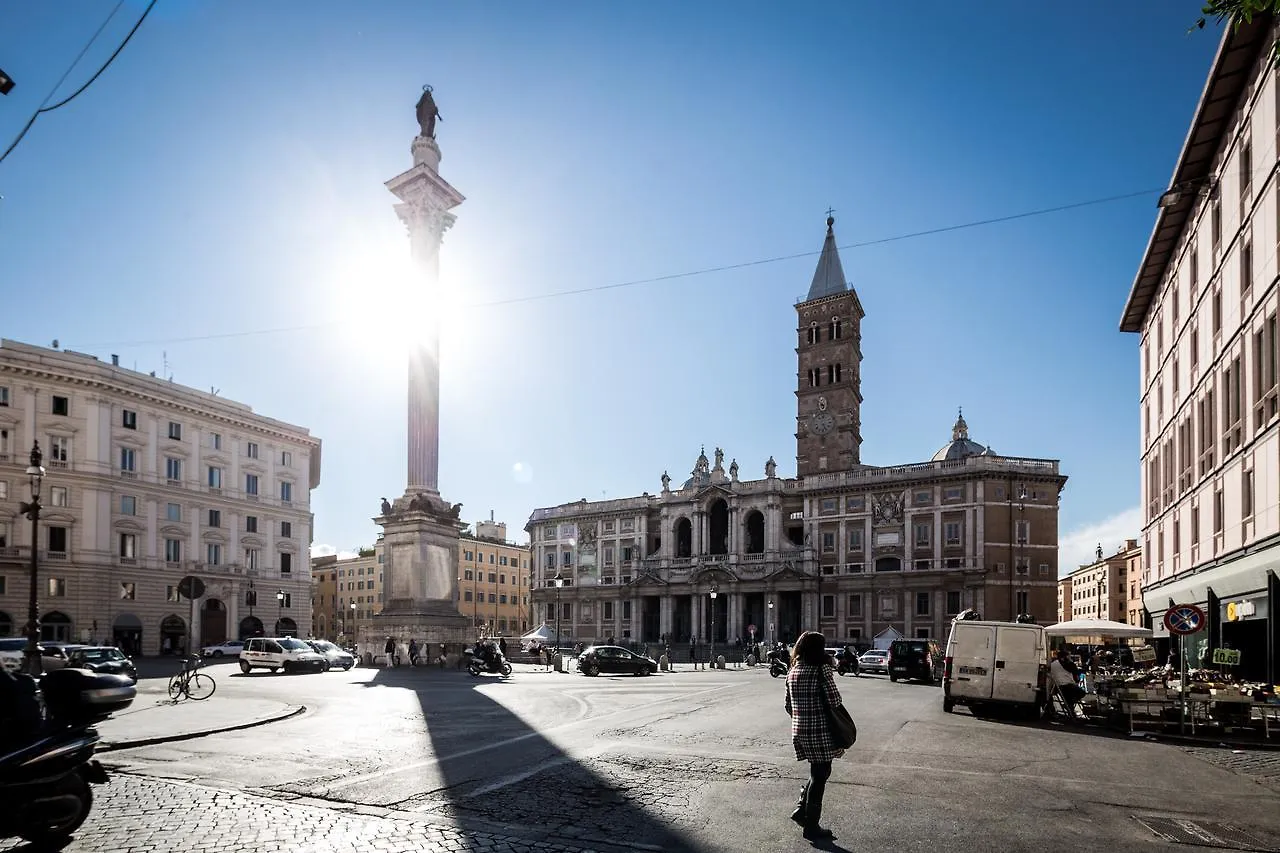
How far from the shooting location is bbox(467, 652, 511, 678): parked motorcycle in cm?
3300

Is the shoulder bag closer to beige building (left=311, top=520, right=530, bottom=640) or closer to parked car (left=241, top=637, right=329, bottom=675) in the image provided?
parked car (left=241, top=637, right=329, bottom=675)

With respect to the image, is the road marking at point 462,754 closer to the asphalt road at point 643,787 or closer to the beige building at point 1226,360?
the asphalt road at point 643,787

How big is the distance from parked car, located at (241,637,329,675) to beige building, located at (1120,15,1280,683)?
2966 centimetres

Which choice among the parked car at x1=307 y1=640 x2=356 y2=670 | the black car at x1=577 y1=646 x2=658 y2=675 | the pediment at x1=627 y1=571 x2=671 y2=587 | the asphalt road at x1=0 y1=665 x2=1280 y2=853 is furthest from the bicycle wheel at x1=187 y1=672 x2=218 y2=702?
the pediment at x1=627 y1=571 x2=671 y2=587

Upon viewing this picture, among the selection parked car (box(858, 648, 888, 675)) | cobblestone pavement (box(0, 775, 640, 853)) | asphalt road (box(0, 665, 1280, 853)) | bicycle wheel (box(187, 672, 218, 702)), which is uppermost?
cobblestone pavement (box(0, 775, 640, 853))

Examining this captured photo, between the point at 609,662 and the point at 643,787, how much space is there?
27.0 m

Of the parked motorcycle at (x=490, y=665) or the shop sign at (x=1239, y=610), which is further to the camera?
the parked motorcycle at (x=490, y=665)

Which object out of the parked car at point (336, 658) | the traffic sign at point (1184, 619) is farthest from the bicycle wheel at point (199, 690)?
the traffic sign at point (1184, 619)

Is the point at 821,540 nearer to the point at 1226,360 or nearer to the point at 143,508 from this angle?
the point at 143,508

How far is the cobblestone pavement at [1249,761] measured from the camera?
36.2 ft

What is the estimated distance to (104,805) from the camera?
330 inches

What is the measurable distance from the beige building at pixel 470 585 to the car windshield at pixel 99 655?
245 ft

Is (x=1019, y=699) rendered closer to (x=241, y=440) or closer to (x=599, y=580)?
(x=241, y=440)

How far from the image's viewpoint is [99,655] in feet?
83.5
